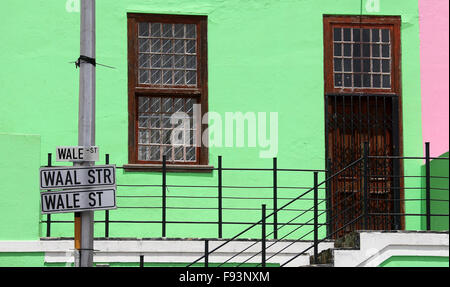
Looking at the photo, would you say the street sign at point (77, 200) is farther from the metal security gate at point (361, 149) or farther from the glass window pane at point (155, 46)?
the metal security gate at point (361, 149)

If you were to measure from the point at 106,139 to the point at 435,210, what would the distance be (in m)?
5.15

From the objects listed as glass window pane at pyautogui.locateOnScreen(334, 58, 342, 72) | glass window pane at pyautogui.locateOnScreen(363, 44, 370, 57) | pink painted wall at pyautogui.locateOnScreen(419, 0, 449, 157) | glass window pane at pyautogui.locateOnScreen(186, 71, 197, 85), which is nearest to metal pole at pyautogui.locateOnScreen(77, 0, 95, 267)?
glass window pane at pyautogui.locateOnScreen(186, 71, 197, 85)

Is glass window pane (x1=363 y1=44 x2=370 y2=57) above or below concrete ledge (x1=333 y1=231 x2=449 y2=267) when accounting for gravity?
above

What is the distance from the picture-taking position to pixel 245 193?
50.9ft

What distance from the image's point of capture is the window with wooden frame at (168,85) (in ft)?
51.4

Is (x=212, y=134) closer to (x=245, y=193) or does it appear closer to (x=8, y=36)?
(x=245, y=193)


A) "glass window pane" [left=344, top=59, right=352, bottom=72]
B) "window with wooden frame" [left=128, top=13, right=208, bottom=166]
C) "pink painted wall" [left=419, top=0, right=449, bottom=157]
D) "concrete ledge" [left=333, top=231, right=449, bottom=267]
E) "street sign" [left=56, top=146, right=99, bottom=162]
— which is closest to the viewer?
"street sign" [left=56, top=146, right=99, bottom=162]

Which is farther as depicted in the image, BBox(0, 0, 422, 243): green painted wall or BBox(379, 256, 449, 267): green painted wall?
BBox(0, 0, 422, 243): green painted wall

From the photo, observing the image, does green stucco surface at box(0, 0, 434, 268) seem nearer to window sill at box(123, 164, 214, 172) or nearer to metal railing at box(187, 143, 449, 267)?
window sill at box(123, 164, 214, 172)

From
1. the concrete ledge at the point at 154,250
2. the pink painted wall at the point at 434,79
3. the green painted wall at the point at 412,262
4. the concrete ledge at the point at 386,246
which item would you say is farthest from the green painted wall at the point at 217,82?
the green painted wall at the point at 412,262

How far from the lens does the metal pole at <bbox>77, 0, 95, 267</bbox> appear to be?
36.5 feet

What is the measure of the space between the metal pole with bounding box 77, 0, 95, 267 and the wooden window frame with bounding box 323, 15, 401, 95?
5453 millimetres

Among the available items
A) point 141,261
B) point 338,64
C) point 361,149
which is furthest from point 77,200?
point 338,64

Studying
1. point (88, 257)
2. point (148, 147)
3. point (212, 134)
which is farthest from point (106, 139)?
point (88, 257)
